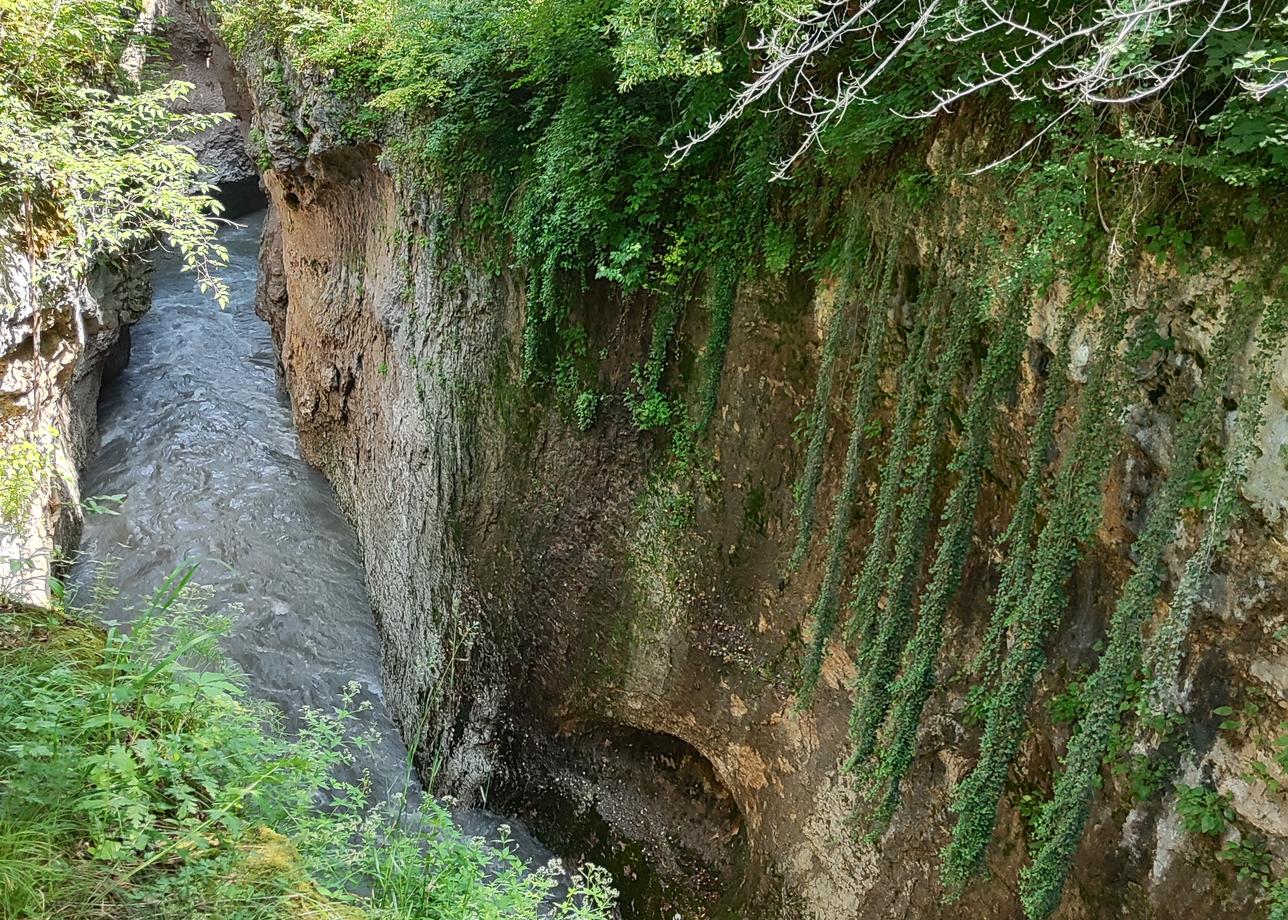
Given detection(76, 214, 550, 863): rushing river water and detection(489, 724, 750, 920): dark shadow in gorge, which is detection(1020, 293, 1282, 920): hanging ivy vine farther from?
detection(76, 214, 550, 863): rushing river water

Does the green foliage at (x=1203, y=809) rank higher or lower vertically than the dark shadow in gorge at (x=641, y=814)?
higher

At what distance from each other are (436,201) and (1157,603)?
6.79 m

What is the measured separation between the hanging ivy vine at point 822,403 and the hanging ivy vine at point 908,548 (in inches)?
18.8

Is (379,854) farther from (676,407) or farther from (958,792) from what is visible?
(676,407)

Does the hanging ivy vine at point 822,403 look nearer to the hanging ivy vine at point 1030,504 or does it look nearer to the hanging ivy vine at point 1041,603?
the hanging ivy vine at point 1030,504

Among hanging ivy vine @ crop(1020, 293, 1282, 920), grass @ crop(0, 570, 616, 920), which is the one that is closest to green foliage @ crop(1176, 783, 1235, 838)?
hanging ivy vine @ crop(1020, 293, 1282, 920)

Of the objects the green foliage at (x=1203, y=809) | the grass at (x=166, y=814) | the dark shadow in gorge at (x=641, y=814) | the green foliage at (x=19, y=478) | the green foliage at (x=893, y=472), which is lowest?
the dark shadow in gorge at (x=641, y=814)

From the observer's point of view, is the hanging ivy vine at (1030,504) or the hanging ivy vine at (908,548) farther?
the hanging ivy vine at (908,548)

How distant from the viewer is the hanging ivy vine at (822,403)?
4602mm

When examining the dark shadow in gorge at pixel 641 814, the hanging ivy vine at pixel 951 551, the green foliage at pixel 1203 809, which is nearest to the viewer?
the green foliage at pixel 1203 809

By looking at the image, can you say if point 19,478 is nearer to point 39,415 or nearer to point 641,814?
point 39,415

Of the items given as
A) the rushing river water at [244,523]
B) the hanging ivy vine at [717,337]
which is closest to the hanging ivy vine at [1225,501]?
the hanging ivy vine at [717,337]

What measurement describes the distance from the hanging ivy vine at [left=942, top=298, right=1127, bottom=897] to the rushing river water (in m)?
4.82

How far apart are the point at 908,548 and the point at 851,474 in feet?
1.93
